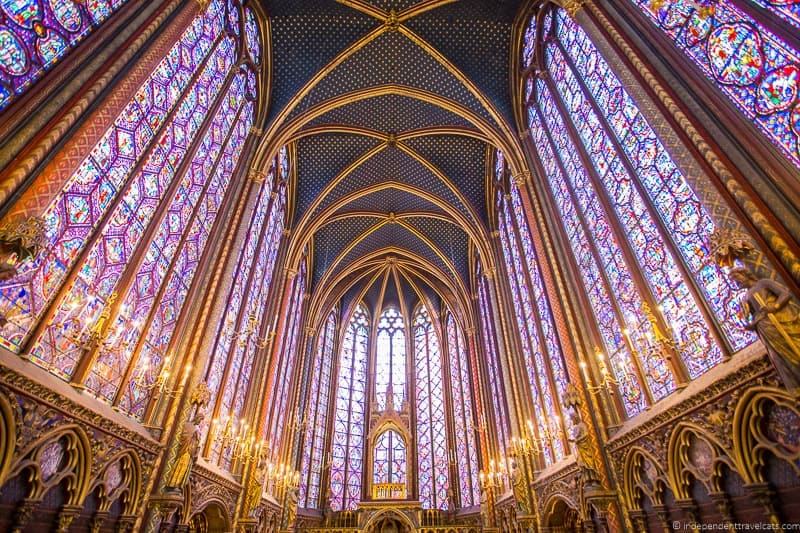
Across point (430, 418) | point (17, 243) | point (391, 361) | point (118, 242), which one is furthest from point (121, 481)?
point (391, 361)

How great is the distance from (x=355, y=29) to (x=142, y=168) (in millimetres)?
9603

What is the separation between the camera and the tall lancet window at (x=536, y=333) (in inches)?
474

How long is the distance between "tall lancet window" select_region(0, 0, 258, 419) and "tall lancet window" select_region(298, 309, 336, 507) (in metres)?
13.6

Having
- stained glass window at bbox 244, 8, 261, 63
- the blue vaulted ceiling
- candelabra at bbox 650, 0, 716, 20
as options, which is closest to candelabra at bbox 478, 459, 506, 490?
the blue vaulted ceiling

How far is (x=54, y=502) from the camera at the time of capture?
6301 mm

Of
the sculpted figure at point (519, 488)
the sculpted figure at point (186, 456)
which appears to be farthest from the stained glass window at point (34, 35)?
the sculpted figure at point (519, 488)

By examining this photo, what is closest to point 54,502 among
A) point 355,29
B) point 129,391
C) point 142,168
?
point 129,391

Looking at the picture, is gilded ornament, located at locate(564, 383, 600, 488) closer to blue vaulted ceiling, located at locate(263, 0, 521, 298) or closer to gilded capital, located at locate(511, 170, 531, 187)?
gilded capital, located at locate(511, 170, 531, 187)

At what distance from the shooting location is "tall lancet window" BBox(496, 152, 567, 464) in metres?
12.0

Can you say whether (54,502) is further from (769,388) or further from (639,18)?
(639,18)

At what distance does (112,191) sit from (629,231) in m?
10.3

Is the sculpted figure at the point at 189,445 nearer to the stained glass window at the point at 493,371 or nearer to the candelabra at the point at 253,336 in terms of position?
the candelabra at the point at 253,336

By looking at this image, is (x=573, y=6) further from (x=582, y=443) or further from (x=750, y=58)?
(x=582, y=443)

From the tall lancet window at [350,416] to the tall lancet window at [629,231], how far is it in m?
17.6
